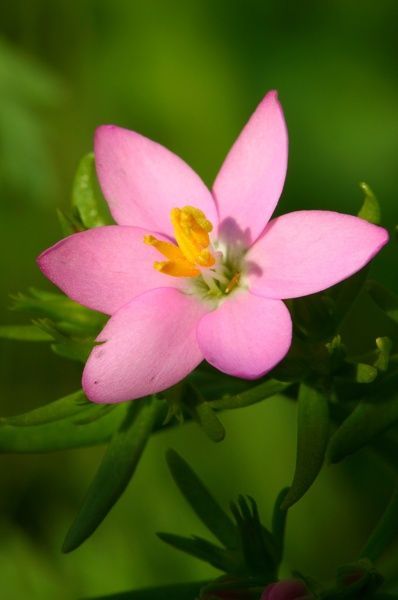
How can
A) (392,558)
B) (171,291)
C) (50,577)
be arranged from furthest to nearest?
(50,577) → (392,558) → (171,291)

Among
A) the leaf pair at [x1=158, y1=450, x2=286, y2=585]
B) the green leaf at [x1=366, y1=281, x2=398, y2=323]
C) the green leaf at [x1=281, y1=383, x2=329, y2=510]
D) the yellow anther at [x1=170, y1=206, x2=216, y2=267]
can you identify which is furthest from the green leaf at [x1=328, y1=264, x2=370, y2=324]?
the leaf pair at [x1=158, y1=450, x2=286, y2=585]

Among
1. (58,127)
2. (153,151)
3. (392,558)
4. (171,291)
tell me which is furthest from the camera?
(58,127)

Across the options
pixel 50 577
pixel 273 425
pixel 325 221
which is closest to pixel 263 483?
pixel 273 425

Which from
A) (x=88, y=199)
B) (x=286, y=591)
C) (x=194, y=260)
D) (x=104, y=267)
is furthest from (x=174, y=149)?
(x=286, y=591)

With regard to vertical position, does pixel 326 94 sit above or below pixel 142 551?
above

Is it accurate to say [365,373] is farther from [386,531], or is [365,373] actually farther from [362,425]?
[386,531]

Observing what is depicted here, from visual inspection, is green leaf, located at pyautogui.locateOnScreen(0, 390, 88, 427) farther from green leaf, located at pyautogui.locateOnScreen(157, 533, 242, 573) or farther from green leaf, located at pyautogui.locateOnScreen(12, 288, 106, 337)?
green leaf, located at pyautogui.locateOnScreen(157, 533, 242, 573)

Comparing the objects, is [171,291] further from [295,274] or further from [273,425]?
[273,425]
